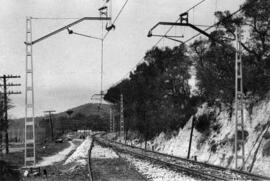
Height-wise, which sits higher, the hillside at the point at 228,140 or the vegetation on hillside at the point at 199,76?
the vegetation on hillside at the point at 199,76

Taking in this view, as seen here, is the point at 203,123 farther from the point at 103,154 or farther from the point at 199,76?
the point at 103,154

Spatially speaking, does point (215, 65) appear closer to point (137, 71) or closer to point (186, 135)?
point (186, 135)

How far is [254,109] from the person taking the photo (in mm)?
33844

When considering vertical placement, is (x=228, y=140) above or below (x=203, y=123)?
below

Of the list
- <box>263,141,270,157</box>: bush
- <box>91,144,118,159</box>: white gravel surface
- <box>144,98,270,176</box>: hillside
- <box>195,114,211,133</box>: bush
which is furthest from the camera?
<box>195,114,211,133</box>: bush

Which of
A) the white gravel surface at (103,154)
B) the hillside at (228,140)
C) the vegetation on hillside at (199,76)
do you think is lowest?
the white gravel surface at (103,154)

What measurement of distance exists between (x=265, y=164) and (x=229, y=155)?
21.5ft

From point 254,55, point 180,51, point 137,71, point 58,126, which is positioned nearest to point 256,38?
point 254,55

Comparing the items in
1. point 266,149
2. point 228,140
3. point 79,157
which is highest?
point 266,149

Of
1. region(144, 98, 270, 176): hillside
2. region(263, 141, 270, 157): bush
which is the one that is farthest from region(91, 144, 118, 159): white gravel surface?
region(263, 141, 270, 157): bush

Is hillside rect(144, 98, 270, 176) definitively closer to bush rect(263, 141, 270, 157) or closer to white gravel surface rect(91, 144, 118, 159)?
bush rect(263, 141, 270, 157)

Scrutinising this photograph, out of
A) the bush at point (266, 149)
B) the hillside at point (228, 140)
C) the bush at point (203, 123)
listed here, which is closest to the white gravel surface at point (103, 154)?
the hillside at point (228, 140)

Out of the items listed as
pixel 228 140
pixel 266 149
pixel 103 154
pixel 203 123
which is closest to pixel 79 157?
pixel 103 154

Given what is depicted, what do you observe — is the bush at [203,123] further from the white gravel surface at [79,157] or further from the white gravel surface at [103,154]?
the white gravel surface at [79,157]
